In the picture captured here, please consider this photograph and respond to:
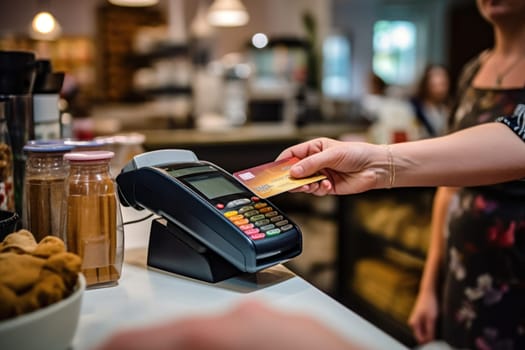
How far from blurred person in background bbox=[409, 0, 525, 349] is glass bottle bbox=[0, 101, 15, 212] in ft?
3.76

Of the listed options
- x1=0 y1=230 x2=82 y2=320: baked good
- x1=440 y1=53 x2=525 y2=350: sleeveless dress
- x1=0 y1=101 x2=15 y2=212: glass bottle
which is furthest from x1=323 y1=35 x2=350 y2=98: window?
x1=0 y1=230 x2=82 y2=320: baked good

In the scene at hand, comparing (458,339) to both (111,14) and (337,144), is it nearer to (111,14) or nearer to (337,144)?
(337,144)

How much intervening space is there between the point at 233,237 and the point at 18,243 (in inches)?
10.8

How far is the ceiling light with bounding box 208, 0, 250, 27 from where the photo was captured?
4613mm

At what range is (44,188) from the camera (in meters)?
0.89

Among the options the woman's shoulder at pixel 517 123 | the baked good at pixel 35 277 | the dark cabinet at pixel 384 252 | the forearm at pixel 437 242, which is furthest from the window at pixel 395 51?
the baked good at pixel 35 277

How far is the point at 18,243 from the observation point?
0.70m

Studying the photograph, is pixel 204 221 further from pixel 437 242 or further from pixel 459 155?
pixel 437 242

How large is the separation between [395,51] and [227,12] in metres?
7.12

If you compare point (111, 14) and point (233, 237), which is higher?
point (111, 14)

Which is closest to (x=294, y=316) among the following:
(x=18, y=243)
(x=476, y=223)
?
(x=18, y=243)

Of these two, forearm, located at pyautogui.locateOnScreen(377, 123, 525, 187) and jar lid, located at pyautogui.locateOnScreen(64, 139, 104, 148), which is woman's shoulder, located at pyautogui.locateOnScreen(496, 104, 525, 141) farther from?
jar lid, located at pyautogui.locateOnScreen(64, 139, 104, 148)

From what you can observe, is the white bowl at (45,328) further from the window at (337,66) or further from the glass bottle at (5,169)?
the window at (337,66)

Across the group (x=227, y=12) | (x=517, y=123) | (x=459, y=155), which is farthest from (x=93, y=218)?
(x=227, y=12)
